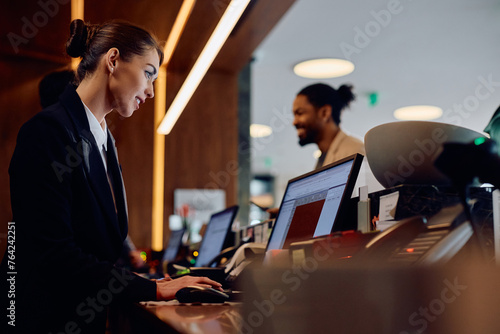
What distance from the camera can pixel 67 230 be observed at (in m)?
1.22

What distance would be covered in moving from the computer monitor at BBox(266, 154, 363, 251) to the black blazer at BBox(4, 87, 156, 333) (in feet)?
1.51

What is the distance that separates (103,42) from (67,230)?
64 centimetres

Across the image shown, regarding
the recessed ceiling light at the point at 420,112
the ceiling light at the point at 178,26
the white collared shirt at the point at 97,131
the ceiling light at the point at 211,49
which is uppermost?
the ceiling light at the point at 178,26

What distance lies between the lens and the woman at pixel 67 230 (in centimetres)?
120

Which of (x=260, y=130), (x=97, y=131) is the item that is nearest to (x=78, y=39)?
(x=97, y=131)

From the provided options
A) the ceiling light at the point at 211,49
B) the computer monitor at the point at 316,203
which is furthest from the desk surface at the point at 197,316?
the ceiling light at the point at 211,49

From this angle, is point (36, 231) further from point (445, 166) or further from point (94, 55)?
point (445, 166)

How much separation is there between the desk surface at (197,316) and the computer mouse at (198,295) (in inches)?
0.7

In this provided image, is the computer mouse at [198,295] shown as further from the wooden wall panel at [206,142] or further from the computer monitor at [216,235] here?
the wooden wall panel at [206,142]

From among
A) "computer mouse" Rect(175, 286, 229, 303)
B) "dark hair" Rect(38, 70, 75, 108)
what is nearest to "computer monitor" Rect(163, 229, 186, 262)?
"dark hair" Rect(38, 70, 75, 108)

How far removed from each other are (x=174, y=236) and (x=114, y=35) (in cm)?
250

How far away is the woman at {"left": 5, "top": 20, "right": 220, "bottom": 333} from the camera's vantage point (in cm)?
120

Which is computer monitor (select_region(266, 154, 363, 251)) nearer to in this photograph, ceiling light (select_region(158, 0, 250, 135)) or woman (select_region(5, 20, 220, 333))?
woman (select_region(5, 20, 220, 333))

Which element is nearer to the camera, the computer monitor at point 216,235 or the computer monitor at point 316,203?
the computer monitor at point 316,203
